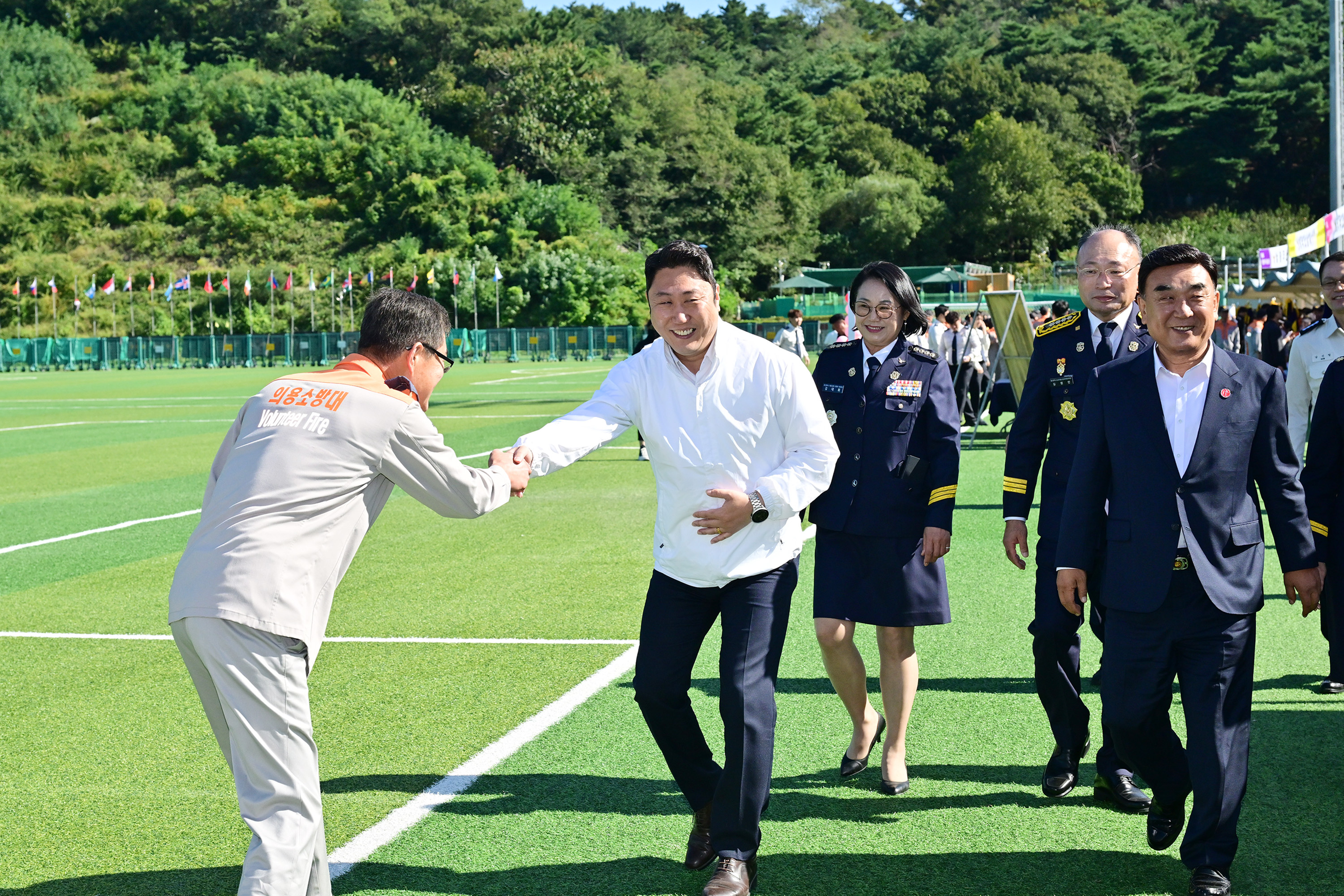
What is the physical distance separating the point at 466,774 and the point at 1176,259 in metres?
3.23

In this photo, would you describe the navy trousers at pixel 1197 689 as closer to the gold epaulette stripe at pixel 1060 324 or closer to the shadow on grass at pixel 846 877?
the shadow on grass at pixel 846 877

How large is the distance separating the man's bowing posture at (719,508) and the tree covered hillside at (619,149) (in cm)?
7053

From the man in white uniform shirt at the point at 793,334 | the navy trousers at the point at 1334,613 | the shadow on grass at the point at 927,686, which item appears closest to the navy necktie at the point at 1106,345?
the navy trousers at the point at 1334,613

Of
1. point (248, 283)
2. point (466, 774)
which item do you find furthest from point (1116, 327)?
point (248, 283)

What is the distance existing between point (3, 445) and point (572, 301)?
5497 centimetres

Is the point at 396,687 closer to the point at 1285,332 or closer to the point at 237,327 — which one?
the point at 1285,332

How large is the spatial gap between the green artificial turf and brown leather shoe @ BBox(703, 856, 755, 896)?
6.5 inches

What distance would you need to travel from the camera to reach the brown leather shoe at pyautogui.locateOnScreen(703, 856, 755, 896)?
3.75m

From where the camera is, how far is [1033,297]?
182 feet

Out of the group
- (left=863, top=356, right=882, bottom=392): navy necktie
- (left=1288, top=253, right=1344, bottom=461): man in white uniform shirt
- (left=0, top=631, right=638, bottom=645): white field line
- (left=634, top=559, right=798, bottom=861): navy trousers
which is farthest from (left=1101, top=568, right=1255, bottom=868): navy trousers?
(left=0, top=631, right=638, bottom=645): white field line

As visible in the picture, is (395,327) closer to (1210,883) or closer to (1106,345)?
(1106,345)

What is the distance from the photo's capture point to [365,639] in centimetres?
725

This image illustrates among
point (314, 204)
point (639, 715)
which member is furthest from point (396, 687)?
point (314, 204)

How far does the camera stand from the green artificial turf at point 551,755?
405 centimetres
